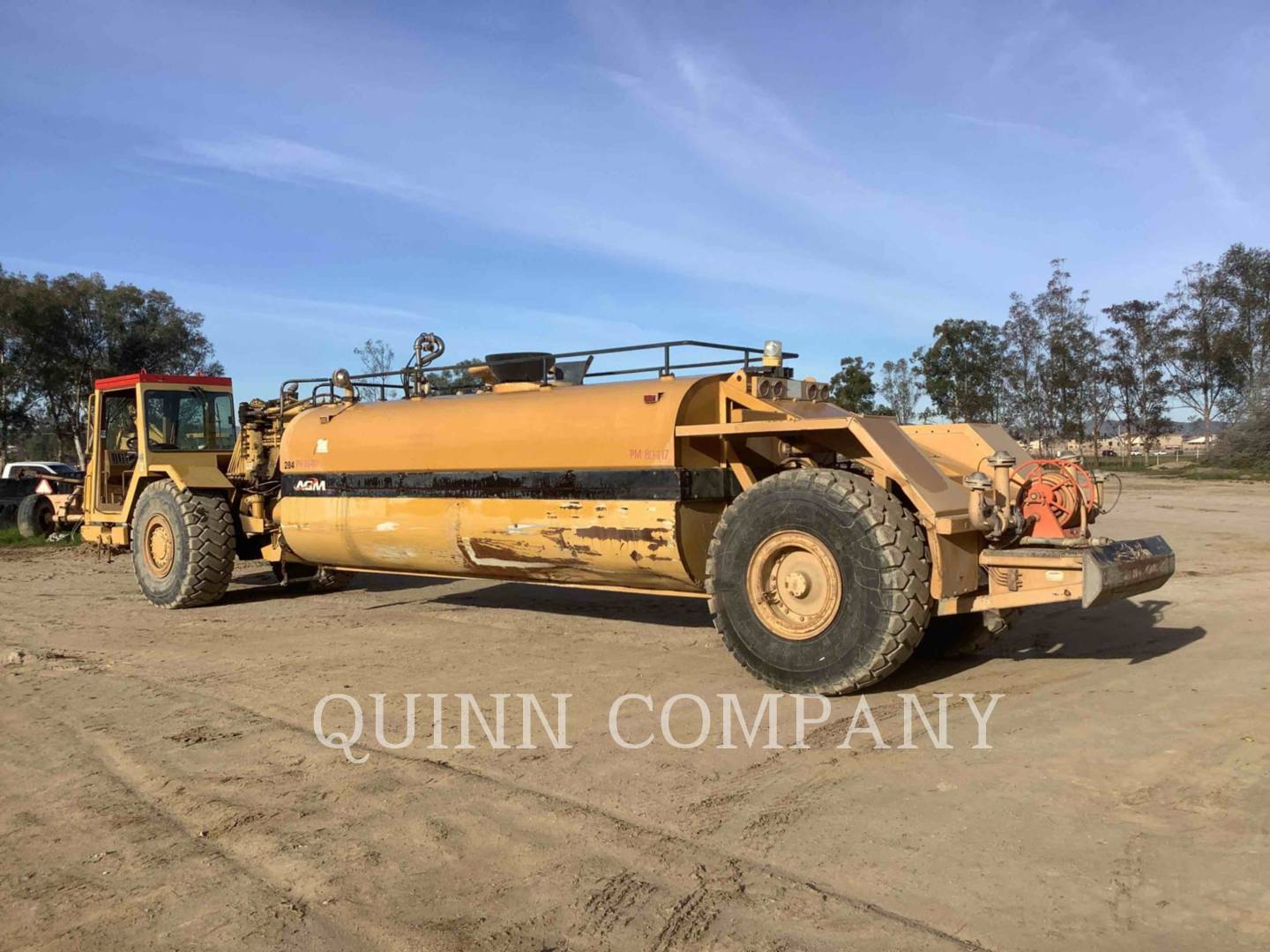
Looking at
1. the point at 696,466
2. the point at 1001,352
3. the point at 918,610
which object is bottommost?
the point at 918,610

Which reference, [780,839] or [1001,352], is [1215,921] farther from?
[1001,352]

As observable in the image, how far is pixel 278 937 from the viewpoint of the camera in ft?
10.2

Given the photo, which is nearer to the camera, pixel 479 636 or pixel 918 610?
pixel 918 610

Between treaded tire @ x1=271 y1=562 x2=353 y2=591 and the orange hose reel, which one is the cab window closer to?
treaded tire @ x1=271 y1=562 x2=353 y2=591

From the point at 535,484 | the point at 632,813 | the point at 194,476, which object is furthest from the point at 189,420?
the point at 632,813

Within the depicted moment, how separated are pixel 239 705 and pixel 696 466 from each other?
337 centimetres

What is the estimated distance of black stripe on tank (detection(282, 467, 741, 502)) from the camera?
6500 millimetres

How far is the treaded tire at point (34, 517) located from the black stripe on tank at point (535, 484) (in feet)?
38.5

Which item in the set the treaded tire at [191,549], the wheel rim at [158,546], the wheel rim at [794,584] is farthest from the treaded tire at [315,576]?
the wheel rim at [794,584]

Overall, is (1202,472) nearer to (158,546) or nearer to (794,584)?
(794,584)

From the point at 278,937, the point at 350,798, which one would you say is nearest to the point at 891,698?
the point at 350,798

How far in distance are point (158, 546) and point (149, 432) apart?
1381mm

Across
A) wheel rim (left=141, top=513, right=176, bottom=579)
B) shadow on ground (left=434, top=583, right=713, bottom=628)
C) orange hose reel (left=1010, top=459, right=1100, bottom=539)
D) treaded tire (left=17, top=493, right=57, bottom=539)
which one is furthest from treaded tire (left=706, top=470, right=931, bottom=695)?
treaded tire (left=17, top=493, right=57, bottom=539)

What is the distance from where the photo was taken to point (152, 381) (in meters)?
10.8
